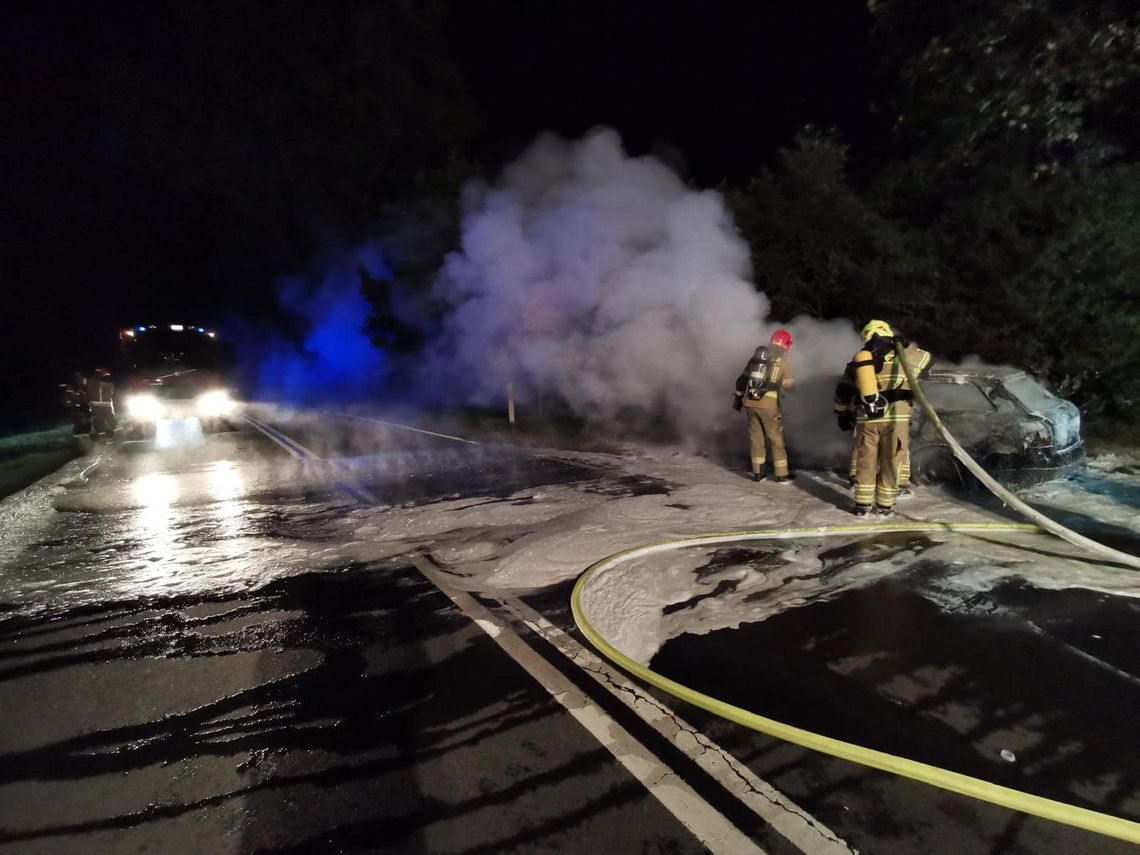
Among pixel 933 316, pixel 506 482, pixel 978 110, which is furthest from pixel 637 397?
pixel 978 110

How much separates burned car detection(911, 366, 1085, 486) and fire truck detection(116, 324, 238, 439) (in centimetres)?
1772

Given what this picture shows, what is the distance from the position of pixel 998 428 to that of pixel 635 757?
5488 mm

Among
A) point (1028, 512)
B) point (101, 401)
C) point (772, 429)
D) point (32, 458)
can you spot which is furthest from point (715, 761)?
point (101, 401)

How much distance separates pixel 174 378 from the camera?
19.4 meters

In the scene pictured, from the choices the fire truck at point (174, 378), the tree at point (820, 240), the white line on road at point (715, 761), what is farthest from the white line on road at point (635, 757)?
the fire truck at point (174, 378)

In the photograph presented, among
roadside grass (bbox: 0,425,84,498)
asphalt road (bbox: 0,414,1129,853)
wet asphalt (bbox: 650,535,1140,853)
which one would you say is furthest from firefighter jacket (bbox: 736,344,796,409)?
roadside grass (bbox: 0,425,84,498)

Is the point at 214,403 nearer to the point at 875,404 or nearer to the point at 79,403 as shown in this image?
the point at 79,403

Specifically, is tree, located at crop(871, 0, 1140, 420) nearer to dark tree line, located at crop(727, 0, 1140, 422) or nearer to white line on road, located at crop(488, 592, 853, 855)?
dark tree line, located at crop(727, 0, 1140, 422)

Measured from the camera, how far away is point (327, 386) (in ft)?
143

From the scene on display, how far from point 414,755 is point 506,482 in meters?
6.07

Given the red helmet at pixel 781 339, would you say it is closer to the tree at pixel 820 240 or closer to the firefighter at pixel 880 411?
the firefighter at pixel 880 411

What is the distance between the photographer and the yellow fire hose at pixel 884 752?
7.55 ft

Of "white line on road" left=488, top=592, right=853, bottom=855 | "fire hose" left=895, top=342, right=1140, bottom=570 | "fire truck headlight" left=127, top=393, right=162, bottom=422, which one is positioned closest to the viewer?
"white line on road" left=488, top=592, right=853, bottom=855

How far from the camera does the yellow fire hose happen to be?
230 cm
